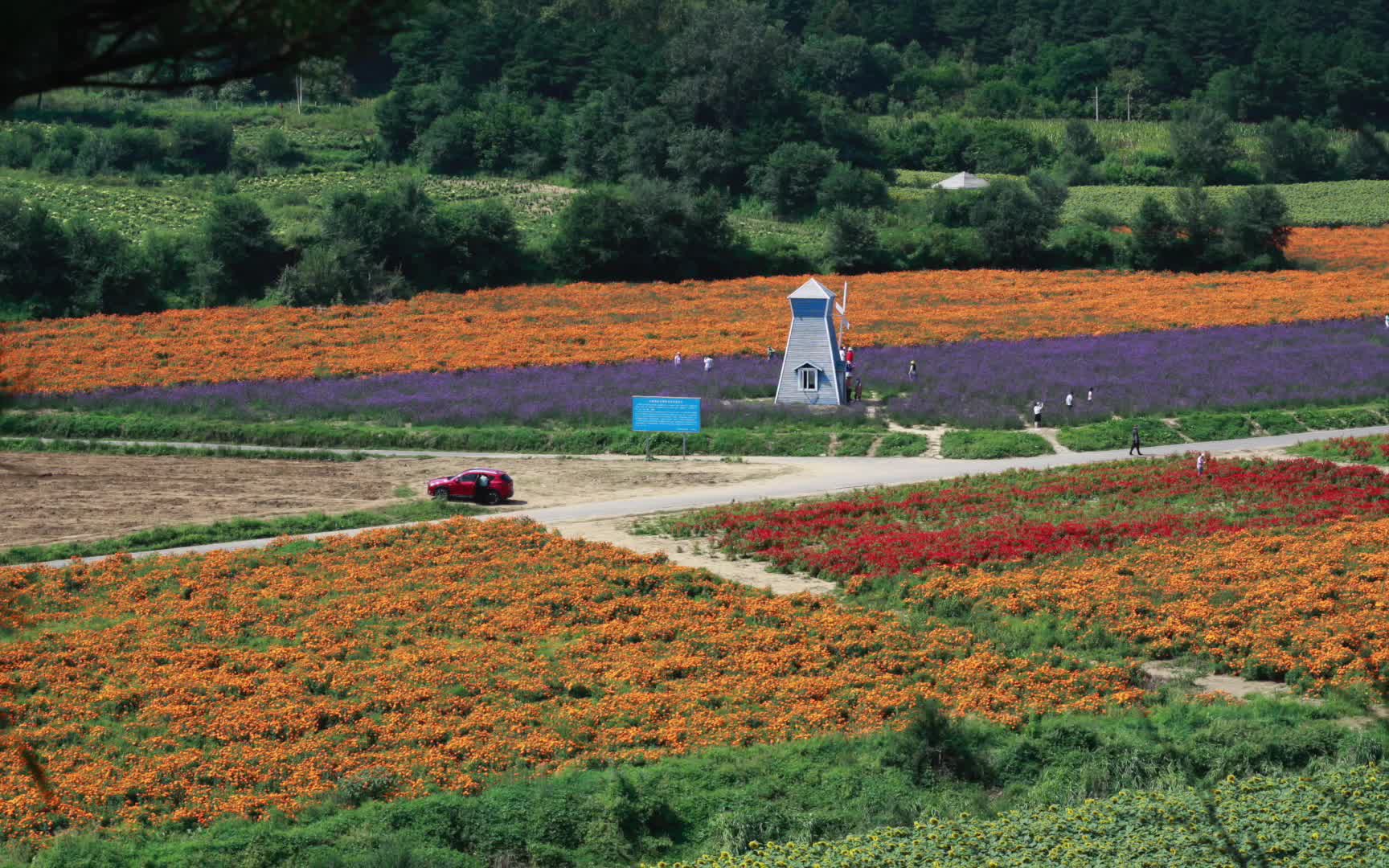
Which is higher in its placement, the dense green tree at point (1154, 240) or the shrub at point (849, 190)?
the shrub at point (849, 190)

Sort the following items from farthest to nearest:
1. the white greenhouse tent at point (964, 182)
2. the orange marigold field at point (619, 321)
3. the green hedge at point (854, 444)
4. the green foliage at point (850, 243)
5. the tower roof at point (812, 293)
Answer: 1. the white greenhouse tent at point (964, 182)
2. the green foliage at point (850, 243)
3. the orange marigold field at point (619, 321)
4. the tower roof at point (812, 293)
5. the green hedge at point (854, 444)

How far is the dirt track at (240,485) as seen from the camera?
42.0 meters

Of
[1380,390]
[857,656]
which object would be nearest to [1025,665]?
[857,656]

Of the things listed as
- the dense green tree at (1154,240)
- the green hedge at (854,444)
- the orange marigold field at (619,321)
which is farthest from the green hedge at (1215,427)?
the dense green tree at (1154,240)

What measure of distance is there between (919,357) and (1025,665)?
40752mm

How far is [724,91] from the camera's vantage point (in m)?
122

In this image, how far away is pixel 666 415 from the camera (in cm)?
4941

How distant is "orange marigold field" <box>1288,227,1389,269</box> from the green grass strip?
2585 inches

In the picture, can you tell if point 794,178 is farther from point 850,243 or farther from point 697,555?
point 697,555

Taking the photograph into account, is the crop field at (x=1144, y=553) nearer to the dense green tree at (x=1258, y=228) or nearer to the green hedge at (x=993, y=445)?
the green hedge at (x=993, y=445)

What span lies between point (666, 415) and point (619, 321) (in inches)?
1184

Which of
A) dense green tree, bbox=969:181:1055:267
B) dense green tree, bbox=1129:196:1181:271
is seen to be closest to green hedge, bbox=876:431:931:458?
dense green tree, bbox=1129:196:1181:271

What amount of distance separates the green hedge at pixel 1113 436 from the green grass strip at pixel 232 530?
1976cm

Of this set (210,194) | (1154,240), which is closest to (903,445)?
(1154,240)
